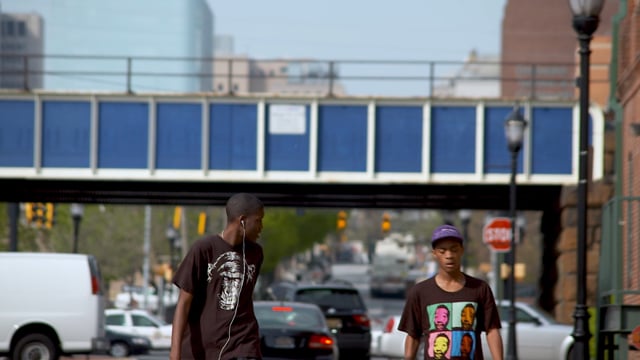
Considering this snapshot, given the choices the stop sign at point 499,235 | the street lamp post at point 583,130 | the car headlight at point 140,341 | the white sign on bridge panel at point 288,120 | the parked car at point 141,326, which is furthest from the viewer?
the white sign on bridge panel at point 288,120

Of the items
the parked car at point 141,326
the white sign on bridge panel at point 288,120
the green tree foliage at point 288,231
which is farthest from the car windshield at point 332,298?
the green tree foliage at point 288,231

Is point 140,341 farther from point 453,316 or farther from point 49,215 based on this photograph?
point 453,316

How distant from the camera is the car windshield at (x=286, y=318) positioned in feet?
62.7

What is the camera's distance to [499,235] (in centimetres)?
2897

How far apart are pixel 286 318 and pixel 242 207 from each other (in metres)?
11.2

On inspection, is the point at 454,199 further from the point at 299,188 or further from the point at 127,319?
the point at 127,319

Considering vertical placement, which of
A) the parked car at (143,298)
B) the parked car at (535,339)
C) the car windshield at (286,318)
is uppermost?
the car windshield at (286,318)

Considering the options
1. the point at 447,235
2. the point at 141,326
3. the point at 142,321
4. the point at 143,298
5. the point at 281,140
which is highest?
the point at 281,140

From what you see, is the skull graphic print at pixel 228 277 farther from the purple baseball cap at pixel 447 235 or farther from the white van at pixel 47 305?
the white van at pixel 47 305

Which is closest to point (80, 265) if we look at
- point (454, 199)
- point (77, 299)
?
point (77, 299)

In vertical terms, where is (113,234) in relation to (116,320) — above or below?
above

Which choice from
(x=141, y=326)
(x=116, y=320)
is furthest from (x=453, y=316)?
(x=141, y=326)

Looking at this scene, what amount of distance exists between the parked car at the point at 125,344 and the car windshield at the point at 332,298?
23.7 feet

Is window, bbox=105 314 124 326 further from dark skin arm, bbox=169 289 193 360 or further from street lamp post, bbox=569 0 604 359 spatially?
dark skin arm, bbox=169 289 193 360
